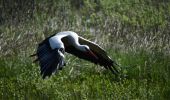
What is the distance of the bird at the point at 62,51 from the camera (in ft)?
19.5

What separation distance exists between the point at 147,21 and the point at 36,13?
75.4 inches

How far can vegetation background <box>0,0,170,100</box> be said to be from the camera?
671cm

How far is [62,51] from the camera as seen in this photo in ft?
20.0

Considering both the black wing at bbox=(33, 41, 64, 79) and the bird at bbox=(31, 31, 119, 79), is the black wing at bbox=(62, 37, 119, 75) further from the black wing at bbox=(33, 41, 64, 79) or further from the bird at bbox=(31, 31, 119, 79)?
the black wing at bbox=(33, 41, 64, 79)

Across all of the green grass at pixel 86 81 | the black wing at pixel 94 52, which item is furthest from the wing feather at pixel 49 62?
the black wing at pixel 94 52

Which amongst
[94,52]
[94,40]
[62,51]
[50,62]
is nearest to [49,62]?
[50,62]

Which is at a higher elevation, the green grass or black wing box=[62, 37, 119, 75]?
black wing box=[62, 37, 119, 75]

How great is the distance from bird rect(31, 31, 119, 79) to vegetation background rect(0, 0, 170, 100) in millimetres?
262

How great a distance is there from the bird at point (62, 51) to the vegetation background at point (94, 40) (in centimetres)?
26

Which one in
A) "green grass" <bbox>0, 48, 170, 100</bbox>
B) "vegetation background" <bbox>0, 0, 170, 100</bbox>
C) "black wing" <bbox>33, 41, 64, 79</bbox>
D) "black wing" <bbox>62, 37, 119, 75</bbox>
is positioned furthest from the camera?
"black wing" <bbox>62, 37, 119, 75</bbox>

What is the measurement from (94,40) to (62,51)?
3057mm

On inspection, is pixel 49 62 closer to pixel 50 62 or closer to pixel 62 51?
pixel 50 62

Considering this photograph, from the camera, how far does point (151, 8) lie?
450 inches

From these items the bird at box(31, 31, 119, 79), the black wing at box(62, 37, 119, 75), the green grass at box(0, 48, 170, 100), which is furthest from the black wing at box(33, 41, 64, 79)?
the black wing at box(62, 37, 119, 75)
